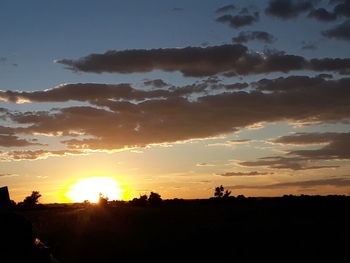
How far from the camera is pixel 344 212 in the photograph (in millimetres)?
61500

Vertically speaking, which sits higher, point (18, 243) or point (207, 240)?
point (18, 243)

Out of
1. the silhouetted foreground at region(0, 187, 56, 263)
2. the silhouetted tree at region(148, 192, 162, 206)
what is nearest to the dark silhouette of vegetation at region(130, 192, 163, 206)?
the silhouetted tree at region(148, 192, 162, 206)

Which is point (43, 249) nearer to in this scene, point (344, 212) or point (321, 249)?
point (321, 249)

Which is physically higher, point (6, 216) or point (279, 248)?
point (6, 216)

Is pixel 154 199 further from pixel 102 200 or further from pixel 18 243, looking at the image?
pixel 18 243

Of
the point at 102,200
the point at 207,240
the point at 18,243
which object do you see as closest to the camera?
the point at 18,243

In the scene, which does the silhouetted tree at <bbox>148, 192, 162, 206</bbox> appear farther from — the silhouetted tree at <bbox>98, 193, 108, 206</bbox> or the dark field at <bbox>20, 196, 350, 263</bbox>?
the dark field at <bbox>20, 196, 350, 263</bbox>

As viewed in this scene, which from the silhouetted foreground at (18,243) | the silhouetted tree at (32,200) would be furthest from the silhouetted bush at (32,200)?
the silhouetted foreground at (18,243)

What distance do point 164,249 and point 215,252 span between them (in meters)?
3.57

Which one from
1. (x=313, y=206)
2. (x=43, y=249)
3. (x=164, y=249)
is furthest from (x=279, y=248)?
(x=313, y=206)

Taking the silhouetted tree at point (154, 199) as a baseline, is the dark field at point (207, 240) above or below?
below

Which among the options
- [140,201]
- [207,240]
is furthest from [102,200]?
[207,240]

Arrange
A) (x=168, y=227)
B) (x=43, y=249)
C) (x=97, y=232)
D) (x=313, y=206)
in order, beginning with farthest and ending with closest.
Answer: (x=313, y=206)
(x=168, y=227)
(x=97, y=232)
(x=43, y=249)

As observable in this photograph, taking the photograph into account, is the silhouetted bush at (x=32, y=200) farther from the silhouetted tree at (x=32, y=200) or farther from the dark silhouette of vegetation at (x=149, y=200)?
the dark silhouette of vegetation at (x=149, y=200)
